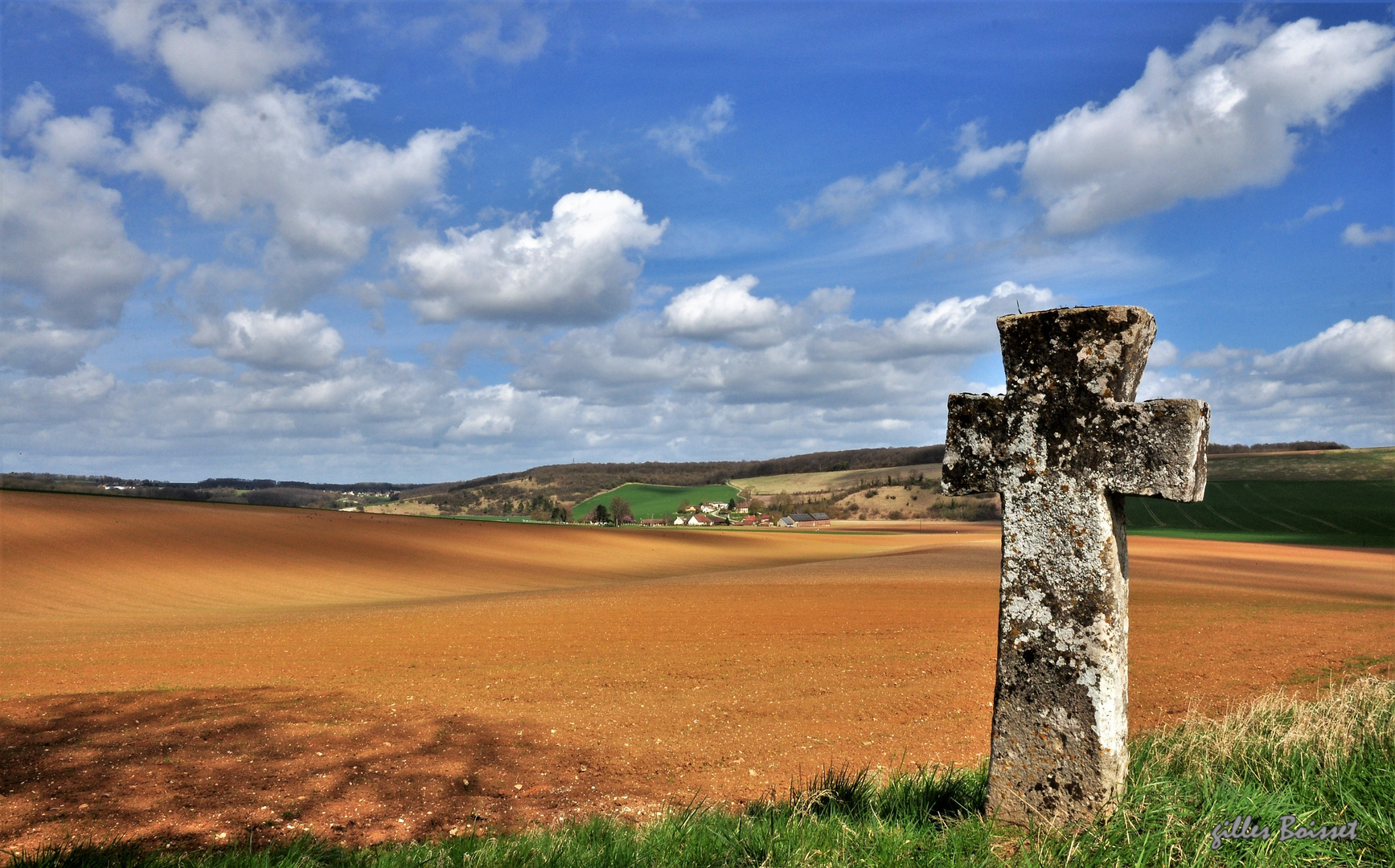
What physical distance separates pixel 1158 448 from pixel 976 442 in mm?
950

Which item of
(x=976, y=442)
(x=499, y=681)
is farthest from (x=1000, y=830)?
(x=499, y=681)

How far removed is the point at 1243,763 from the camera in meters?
4.59

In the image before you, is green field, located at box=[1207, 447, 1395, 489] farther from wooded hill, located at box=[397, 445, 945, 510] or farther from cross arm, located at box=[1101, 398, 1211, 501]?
cross arm, located at box=[1101, 398, 1211, 501]

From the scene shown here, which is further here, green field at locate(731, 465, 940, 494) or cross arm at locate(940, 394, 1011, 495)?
green field at locate(731, 465, 940, 494)

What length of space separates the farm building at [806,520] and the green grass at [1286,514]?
1222 inches

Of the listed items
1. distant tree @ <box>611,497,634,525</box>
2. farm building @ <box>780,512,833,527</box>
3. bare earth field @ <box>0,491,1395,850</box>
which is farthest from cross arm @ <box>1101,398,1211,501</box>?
distant tree @ <box>611,497,634,525</box>

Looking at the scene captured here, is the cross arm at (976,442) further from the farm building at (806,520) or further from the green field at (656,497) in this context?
the green field at (656,497)

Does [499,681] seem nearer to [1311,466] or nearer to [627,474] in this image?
[1311,466]

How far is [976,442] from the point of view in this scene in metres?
4.65

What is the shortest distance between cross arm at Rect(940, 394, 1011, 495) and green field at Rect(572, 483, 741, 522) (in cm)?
9045

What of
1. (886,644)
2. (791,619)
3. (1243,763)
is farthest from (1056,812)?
(791,619)

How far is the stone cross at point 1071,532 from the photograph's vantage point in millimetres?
4098

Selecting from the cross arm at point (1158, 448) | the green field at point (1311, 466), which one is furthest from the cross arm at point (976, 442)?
the green field at point (1311, 466)

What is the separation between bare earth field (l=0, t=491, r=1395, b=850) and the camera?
21.2 feet
